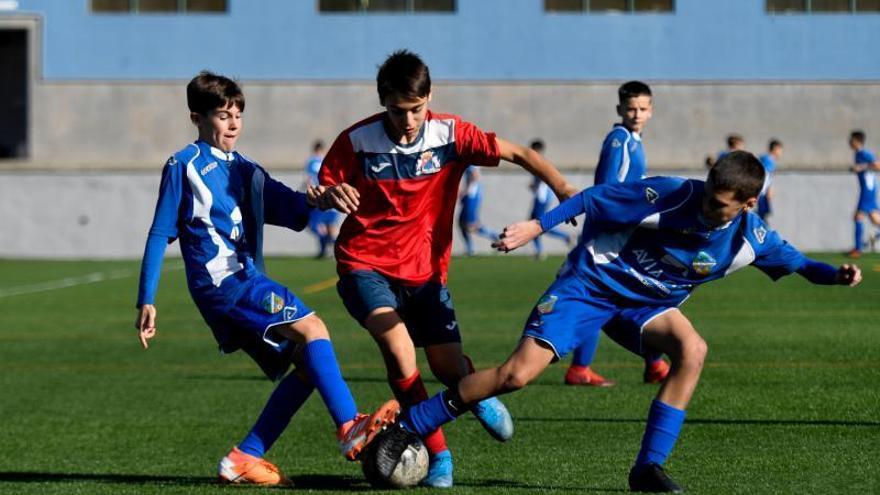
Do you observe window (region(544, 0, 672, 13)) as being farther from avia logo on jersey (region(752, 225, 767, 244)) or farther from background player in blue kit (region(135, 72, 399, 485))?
avia logo on jersey (region(752, 225, 767, 244))

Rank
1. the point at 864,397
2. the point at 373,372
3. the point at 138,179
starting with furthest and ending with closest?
the point at 138,179
the point at 373,372
the point at 864,397

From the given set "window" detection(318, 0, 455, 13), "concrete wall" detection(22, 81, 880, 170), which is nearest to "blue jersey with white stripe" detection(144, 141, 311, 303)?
"concrete wall" detection(22, 81, 880, 170)

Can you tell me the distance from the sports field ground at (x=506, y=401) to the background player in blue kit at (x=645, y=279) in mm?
426

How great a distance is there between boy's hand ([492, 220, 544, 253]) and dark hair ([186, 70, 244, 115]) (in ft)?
4.63

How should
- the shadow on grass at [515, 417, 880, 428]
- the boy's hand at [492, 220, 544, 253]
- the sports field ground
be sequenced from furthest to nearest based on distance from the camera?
1. the shadow on grass at [515, 417, 880, 428]
2. the sports field ground
3. the boy's hand at [492, 220, 544, 253]

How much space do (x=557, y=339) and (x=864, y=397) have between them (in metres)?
4.14

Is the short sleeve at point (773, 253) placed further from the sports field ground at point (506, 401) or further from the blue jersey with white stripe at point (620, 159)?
the blue jersey with white stripe at point (620, 159)

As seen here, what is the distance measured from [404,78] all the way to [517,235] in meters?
0.90

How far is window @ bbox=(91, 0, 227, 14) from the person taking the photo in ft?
125

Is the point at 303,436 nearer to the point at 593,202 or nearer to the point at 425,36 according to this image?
the point at 593,202

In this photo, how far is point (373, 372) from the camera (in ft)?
40.5

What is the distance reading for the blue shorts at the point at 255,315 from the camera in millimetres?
6863

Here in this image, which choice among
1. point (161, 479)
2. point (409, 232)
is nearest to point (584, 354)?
point (409, 232)

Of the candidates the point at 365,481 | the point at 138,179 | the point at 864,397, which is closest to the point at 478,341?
the point at 864,397
